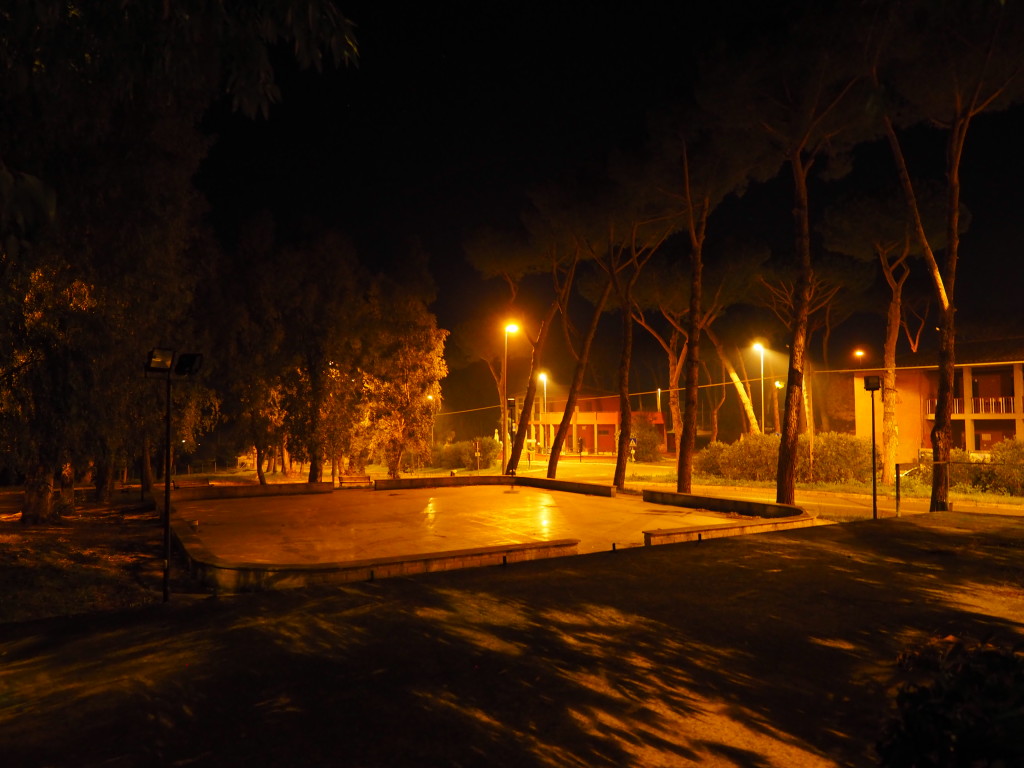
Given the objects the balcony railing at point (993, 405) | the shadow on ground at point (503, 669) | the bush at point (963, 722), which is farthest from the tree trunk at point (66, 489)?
the balcony railing at point (993, 405)

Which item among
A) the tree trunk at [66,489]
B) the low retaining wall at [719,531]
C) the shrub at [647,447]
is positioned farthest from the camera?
the shrub at [647,447]

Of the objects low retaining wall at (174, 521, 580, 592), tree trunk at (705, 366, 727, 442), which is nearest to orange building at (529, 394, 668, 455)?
tree trunk at (705, 366, 727, 442)

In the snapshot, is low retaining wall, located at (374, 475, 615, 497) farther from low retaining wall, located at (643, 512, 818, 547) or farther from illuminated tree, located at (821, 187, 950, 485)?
illuminated tree, located at (821, 187, 950, 485)

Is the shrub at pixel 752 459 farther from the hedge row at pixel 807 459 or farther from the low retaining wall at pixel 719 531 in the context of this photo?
the low retaining wall at pixel 719 531

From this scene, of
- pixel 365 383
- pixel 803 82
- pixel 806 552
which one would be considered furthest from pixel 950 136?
pixel 365 383

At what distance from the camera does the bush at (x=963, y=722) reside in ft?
7.19

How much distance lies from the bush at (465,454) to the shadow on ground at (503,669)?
114 feet

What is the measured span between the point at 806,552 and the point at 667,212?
1634 centimetres

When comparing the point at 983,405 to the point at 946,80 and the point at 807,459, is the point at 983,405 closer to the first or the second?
the point at 807,459

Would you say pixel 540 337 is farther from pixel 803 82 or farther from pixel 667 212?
pixel 803 82

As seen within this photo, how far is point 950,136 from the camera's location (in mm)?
16422

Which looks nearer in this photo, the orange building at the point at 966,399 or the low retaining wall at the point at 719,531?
the low retaining wall at the point at 719,531

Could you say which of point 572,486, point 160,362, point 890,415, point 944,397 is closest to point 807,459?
point 890,415

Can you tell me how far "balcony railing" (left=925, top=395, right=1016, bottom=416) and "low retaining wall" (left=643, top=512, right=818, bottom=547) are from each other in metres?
28.7
